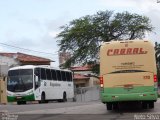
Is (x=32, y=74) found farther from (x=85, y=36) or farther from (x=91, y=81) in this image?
(x=91, y=81)

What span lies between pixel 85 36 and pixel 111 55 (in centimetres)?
5303

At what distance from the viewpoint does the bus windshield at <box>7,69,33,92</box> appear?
1676 inches

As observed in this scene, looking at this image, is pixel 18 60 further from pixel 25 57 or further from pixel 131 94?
pixel 131 94

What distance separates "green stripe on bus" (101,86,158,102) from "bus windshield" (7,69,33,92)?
21508 mm

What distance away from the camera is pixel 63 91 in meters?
50.0

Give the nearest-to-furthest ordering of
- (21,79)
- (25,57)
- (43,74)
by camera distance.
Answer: (21,79), (43,74), (25,57)

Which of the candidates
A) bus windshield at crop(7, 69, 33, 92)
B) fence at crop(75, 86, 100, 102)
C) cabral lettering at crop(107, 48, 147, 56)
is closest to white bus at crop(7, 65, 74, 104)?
bus windshield at crop(7, 69, 33, 92)

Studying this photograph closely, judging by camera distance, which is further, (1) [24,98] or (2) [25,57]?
(2) [25,57]

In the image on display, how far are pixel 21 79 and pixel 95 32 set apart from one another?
3355 centimetres

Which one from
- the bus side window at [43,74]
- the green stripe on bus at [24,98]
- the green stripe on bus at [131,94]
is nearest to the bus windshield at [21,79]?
the green stripe on bus at [24,98]

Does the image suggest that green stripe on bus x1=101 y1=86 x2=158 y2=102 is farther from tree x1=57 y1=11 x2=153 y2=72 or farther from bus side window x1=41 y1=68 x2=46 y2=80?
tree x1=57 y1=11 x2=153 y2=72

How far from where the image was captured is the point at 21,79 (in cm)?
4291

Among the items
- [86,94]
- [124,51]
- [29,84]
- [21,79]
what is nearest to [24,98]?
[29,84]

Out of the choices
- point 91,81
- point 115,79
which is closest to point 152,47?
point 115,79
